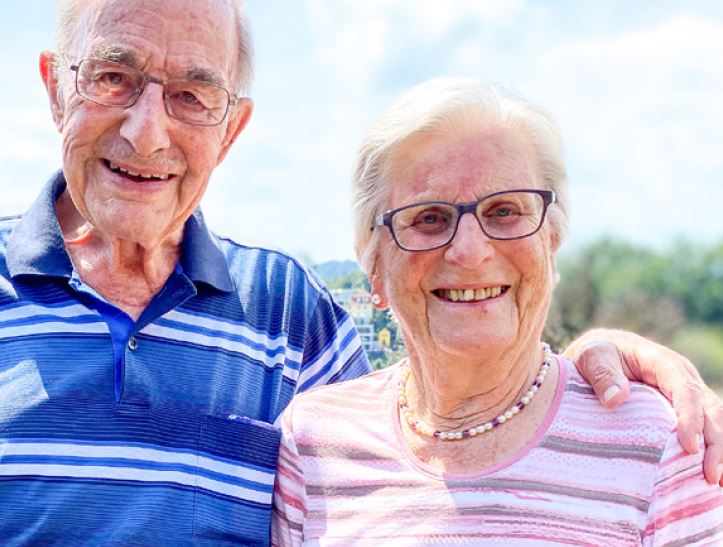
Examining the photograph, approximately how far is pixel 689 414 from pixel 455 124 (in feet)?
3.22

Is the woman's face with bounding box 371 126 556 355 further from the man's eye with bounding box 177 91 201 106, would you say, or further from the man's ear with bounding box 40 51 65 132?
the man's ear with bounding box 40 51 65 132

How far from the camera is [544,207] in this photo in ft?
7.86

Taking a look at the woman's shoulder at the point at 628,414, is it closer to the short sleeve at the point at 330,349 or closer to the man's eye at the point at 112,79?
the short sleeve at the point at 330,349

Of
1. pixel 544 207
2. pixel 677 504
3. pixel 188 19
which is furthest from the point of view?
pixel 188 19

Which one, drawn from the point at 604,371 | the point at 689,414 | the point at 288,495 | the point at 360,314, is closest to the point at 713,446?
the point at 689,414

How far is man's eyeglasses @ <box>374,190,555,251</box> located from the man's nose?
81 centimetres

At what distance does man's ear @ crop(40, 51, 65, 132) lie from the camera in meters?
2.88

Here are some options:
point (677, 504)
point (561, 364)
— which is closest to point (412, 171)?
point (561, 364)

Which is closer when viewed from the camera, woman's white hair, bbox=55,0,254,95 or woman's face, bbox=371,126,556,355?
woman's face, bbox=371,126,556,355

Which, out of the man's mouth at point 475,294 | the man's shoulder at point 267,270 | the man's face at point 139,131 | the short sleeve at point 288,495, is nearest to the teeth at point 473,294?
the man's mouth at point 475,294

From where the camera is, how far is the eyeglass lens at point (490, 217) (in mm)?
2375

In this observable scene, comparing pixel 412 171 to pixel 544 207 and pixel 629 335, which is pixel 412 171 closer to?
pixel 544 207

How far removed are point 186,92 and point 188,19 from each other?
23cm

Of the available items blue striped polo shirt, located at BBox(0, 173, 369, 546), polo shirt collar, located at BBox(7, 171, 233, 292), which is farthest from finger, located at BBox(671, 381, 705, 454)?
polo shirt collar, located at BBox(7, 171, 233, 292)
